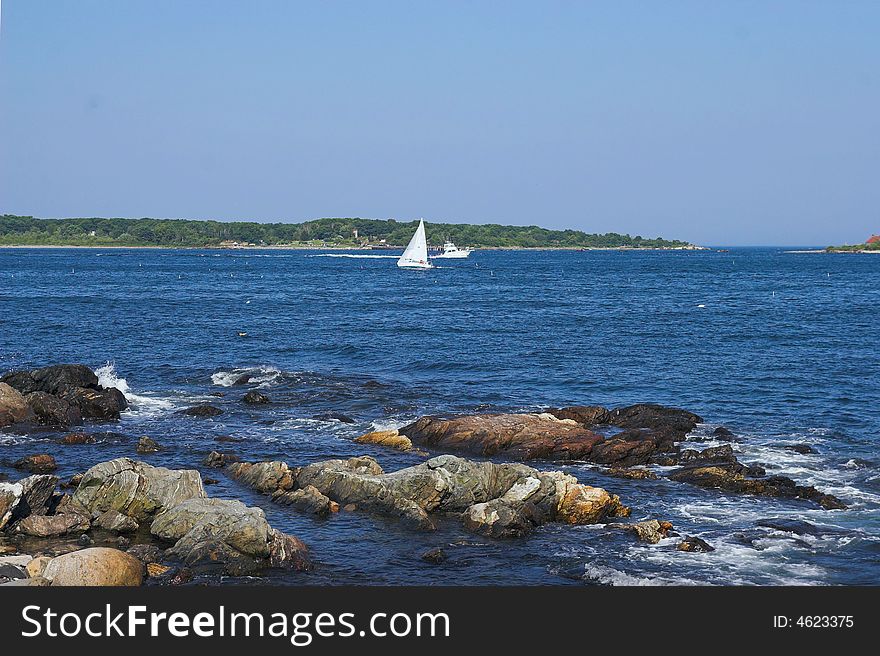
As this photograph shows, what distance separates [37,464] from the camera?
33094 mm

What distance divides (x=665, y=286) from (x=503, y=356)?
3467 inches

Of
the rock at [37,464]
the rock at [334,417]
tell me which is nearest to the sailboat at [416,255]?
the rock at [334,417]

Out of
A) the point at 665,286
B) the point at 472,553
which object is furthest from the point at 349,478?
the point at 665,286

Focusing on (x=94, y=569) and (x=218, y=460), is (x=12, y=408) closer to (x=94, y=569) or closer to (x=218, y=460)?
(x=218, y=460)

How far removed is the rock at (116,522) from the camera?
87.6 ft

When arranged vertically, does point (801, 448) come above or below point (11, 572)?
above

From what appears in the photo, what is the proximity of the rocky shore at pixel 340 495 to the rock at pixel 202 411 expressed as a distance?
6.03 meters

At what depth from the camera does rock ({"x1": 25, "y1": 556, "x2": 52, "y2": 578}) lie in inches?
856

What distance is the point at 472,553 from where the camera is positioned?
83.2ft

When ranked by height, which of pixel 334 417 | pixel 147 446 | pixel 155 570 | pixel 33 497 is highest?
pixel 33 497

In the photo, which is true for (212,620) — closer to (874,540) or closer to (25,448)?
(874,540)

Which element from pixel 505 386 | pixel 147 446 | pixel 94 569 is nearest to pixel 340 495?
pixel 94 569

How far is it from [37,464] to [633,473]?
75.5ft

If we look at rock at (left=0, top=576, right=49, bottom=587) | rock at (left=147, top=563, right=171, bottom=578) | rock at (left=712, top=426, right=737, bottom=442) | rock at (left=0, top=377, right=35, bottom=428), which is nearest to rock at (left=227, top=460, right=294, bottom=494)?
rock at (left=147, top=563, right=171, bottom=578)
